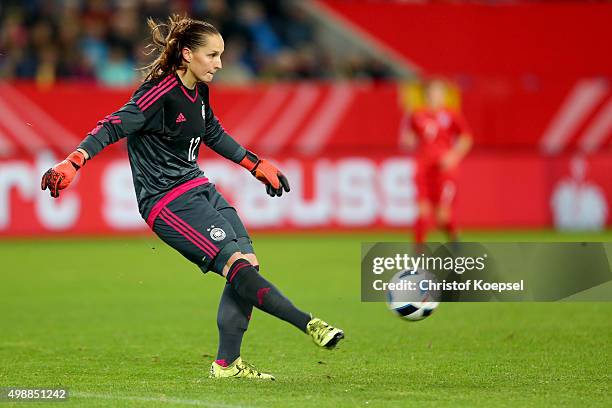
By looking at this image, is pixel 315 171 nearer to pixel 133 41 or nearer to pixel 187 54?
pixel 133 41

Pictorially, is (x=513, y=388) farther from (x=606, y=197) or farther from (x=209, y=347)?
(x=606, y=197)

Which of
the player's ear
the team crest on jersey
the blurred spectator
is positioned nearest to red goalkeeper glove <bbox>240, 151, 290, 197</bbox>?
the team crest on jersey

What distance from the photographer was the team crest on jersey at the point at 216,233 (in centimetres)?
674

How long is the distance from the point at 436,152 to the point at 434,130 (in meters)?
0.27

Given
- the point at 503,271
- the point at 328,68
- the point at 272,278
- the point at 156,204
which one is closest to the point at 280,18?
the point at 328,68

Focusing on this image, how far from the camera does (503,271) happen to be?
8.59m

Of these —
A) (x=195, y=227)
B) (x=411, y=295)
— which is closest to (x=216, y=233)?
(x=195, y=227)

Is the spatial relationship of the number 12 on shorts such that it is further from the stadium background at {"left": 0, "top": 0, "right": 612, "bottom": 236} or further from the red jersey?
the stadium background at {"left": 0, "top": 0, "right": 612, "bottom": 236}

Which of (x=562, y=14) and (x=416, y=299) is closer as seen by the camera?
(x=416, y=299)

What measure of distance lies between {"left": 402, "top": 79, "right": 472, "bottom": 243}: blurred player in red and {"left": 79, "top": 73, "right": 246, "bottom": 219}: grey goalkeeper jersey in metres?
7.53

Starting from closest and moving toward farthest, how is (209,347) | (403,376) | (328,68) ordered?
(403,376)
(209,347)
(328,68)

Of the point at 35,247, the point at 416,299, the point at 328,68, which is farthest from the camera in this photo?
the point at 328,68

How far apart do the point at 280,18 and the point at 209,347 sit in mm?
13804

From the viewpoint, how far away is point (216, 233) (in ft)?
22.1
